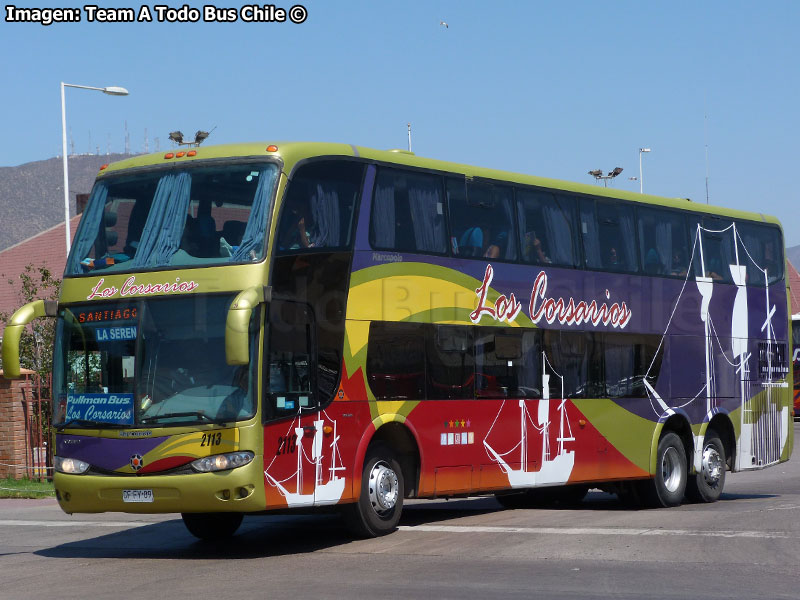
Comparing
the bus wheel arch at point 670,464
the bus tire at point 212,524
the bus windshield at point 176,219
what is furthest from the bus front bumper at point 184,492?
the bus wheel arch at point 670,464

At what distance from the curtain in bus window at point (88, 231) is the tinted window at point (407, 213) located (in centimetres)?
294

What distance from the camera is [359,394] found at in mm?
14352

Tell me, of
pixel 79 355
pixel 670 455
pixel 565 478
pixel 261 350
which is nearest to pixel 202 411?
pixel 261 350

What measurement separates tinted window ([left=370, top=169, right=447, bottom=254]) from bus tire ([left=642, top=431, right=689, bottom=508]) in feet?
19.4

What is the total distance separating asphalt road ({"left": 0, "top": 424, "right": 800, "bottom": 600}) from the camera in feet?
35.3

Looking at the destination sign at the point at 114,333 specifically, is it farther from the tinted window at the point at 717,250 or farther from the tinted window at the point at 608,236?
the tinted window at the point at 717,250

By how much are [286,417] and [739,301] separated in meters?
10.4

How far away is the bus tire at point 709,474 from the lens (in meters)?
20.5

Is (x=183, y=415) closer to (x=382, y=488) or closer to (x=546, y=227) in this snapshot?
(x=382, y=488)

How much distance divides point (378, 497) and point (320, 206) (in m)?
3.27

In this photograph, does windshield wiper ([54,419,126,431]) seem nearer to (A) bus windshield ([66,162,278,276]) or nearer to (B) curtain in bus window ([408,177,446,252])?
(A) bus windshield ([66,162,278,276])

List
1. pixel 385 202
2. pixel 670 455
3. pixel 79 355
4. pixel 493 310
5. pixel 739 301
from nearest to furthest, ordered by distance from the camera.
Answer: pixel 79 355, pixel 385 202, pixel 493 310, pixel 670 455, pixel 739 301

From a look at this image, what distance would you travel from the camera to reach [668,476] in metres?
19.8

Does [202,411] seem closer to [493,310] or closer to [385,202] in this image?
[385,202]
